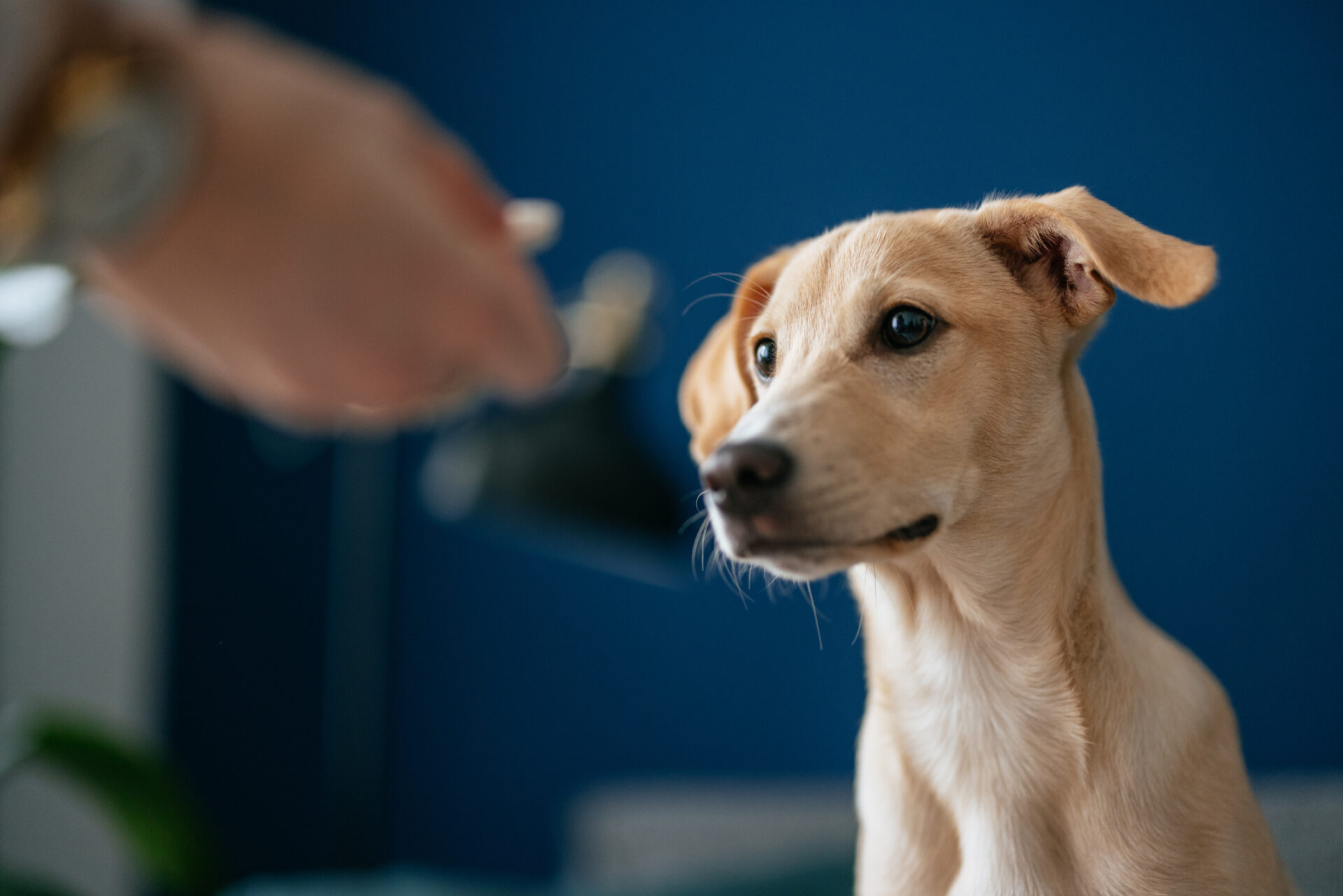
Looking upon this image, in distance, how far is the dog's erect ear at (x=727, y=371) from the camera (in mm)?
1110

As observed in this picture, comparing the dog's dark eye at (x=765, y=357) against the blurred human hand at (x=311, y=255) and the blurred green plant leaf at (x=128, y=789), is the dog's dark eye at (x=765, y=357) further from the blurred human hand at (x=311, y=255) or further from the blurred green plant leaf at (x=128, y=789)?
the blurred green plant leaf at (x=128, y=789)

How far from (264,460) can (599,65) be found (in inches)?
63.1

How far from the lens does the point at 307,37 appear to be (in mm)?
3123

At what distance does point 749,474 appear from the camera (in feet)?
2.77

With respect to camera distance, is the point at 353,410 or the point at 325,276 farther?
the point at 353,410

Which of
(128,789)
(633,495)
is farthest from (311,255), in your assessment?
(633,495)

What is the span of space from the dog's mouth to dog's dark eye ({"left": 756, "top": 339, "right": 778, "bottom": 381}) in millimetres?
276

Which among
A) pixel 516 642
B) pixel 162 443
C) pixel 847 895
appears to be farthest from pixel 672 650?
pixel 162 443

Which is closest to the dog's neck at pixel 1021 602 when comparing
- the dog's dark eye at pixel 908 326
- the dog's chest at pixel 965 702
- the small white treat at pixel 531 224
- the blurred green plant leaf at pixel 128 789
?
the dog's chest at pixel 965 702

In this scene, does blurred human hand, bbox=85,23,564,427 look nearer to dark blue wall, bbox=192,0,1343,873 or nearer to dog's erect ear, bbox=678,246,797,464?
dog's erect ear, bbox=678,246,797,464

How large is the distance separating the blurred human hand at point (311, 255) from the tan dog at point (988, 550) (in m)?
0.34

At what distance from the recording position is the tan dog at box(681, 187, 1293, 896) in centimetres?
81

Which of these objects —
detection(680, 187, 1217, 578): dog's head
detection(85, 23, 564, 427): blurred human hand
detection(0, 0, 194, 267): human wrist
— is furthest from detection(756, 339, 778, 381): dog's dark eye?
detection(0, 0, 194, 267): human wrist

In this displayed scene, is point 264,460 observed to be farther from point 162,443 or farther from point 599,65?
point 599,65
